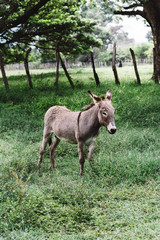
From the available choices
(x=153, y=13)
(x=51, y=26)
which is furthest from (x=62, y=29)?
(x=153, y=13)

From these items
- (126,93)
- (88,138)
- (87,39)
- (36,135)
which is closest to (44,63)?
(87,39)

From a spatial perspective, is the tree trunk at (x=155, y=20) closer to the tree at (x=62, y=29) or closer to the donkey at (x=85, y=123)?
the tree at (x=62, y=29)

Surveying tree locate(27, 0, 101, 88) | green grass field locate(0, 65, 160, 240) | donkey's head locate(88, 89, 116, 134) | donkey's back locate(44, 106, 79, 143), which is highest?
tree locate(27, 0, 101, 88)

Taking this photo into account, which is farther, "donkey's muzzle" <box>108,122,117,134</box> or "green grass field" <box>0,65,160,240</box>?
"donkey's muzzle" <box>108,122,117,134</box>

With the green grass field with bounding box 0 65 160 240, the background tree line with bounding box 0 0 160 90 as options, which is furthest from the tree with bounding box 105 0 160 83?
the green grass field with bounding box 0 65 160 240

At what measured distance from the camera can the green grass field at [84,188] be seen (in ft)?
11.8

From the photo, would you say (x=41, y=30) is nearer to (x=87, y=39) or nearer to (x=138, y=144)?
(x=87, y=39)

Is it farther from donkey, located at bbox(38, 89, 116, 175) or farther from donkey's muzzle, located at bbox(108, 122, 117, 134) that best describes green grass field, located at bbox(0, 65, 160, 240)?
donkey's muzzle, located at bbox(108, 122, 117, 134)

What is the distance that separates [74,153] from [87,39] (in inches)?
325

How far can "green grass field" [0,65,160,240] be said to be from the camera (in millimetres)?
3600

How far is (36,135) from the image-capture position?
8.22 meters

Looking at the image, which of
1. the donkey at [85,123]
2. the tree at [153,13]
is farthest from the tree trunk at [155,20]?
the donkey at [85,123]

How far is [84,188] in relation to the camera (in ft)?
15.2

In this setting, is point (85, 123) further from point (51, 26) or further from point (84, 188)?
point (51, 26)
